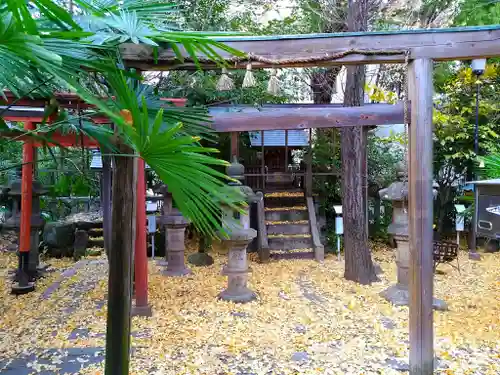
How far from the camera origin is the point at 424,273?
2977mm

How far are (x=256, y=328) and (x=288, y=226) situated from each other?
13.7 feet

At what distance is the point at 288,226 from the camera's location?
27.0 ft

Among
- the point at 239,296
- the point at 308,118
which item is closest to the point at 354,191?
the point at 239,296

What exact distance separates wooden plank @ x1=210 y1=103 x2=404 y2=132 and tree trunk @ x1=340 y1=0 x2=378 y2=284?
291 cm

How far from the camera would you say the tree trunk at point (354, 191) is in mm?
6027

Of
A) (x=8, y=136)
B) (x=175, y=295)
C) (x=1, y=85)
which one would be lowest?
(x=175, y=295)

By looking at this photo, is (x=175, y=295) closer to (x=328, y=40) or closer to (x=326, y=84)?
(x=328, y=40)

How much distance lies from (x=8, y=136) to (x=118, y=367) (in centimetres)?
143

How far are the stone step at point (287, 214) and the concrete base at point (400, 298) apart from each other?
3341 millimetres

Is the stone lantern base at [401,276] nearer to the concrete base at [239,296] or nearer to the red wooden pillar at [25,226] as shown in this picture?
the concrete base at [239,296]

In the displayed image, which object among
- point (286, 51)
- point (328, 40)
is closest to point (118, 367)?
point (286, 51)

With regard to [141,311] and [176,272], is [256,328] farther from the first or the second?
[176,272]

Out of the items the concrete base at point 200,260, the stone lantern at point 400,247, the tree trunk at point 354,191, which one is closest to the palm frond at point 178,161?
the stone lantern at point 400,247

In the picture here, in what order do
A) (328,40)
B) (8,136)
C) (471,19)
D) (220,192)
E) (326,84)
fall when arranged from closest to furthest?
(220,192) → (8,136) → (328,40) → (471,19) → (326,84)
